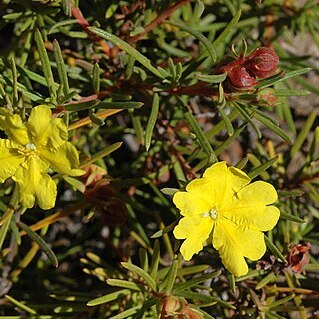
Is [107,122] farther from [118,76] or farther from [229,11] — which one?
[229,11]

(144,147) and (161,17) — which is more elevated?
(161,17)

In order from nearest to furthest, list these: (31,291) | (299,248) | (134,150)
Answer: (299,248) → (31,291) → (134,150)

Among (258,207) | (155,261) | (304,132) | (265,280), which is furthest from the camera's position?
(304,132)

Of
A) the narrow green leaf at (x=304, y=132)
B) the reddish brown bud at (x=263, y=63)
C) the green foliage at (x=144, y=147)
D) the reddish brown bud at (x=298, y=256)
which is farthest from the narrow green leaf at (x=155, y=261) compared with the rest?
the narrow green leaf at (x=304, y=132)

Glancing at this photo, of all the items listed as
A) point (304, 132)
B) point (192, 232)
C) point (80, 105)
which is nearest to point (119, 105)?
point (80, 105)

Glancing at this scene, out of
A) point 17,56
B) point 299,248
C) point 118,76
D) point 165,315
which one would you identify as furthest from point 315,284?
point 17,56

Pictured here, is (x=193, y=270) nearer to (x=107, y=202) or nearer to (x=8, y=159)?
(x=107, y=202)

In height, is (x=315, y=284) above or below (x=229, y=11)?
below
